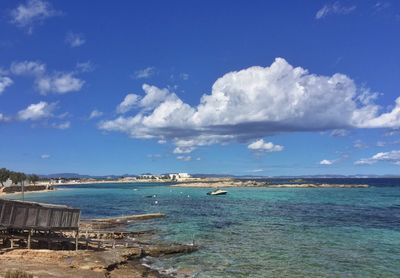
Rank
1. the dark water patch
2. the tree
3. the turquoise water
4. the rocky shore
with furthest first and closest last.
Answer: the tree → the dark water patch → the turquoise water → the rocky shore

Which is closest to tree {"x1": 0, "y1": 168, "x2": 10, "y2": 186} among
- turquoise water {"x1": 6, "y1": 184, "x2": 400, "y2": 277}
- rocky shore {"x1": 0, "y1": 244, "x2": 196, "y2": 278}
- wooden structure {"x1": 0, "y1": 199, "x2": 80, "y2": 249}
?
turquoise water {"x1": 6, "y1": 184, "x2": 400, "y2": 277}

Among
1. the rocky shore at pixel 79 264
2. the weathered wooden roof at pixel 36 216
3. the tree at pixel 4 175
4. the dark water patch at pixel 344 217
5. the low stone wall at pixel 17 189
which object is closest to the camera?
the rocky shore at pixel 79 264

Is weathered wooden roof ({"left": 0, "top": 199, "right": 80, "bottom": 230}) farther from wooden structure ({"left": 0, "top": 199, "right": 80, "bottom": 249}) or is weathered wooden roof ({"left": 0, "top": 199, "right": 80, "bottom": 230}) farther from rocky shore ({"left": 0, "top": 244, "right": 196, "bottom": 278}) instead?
rocky shore ({"left": 0, "top": 244, "right": 196, "bottom": 278})

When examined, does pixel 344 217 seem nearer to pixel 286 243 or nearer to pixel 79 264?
pixel 286 243

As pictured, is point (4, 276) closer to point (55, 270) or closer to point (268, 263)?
point (55, 270)

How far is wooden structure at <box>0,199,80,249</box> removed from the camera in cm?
3729

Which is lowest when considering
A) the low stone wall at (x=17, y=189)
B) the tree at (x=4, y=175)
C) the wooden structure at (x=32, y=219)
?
the wooden structure at (x=32, y=219)

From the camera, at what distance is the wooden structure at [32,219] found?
37287 mm

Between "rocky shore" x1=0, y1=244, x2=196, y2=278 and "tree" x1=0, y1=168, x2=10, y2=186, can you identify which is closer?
"rocky shore" x1=0, y1=244, x2=196, y2=278

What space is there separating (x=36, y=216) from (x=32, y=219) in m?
0.46

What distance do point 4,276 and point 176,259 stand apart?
18.3m

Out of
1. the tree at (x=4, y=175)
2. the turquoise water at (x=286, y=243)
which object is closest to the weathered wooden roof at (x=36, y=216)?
the turquoise water at (x=286, y=243)

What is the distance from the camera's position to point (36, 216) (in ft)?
128

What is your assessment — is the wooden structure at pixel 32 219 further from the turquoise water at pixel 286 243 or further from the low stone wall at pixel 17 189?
the low stone wall at pixel 17 189
